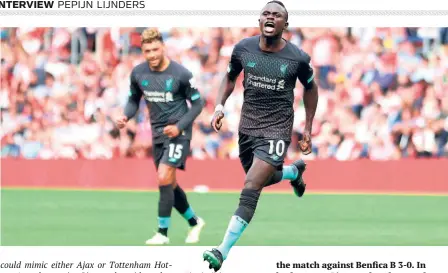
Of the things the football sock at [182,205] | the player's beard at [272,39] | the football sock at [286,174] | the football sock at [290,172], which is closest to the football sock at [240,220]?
the football sock at [286,174]

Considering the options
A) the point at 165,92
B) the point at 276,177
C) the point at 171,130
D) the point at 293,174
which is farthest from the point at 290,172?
the point at 165,92

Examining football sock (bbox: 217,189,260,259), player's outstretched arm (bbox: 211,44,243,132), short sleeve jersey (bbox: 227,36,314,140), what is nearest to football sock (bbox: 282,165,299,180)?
short sleeve jersey (bbox: 227,36,314,140)

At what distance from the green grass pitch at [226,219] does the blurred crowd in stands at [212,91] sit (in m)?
1.25

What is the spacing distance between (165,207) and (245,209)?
2501mm

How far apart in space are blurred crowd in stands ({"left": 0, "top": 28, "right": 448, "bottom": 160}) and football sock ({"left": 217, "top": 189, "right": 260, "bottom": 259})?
404 inches

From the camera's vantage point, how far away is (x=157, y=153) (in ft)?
44.0

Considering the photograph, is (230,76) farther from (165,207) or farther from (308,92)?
(165,207)

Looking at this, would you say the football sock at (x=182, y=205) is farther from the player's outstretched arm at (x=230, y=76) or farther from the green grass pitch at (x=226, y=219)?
the player's outstretched arm at (x=230, y=76)

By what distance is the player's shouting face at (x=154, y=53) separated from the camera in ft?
42.8
